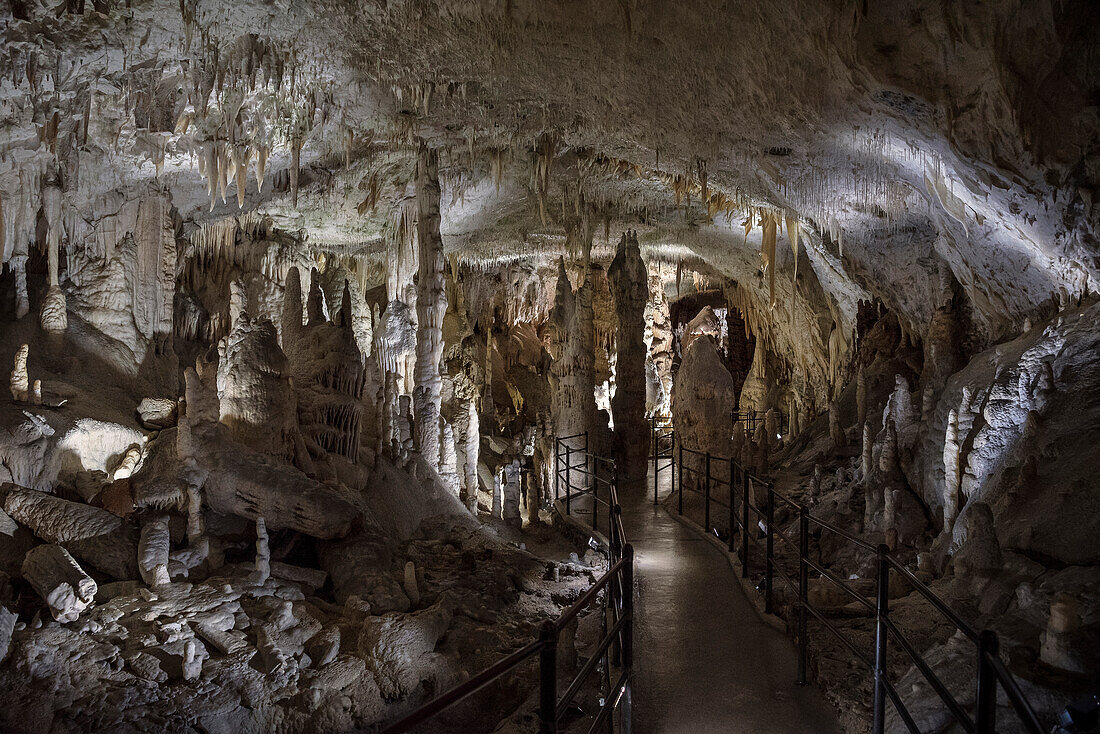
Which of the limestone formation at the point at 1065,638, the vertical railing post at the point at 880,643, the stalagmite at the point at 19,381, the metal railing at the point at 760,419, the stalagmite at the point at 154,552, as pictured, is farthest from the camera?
the metal railing at the point at 760,419

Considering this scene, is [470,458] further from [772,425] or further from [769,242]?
[772,425]

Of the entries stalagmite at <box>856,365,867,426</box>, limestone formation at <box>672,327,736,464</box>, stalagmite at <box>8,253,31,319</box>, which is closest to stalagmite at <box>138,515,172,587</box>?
limestone formation at <box>672,327,736,464</box>

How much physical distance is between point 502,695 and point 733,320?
20.5 meters

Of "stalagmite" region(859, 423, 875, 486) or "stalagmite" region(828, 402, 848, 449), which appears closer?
"stalagmite" region(859, 423, 875, 486)

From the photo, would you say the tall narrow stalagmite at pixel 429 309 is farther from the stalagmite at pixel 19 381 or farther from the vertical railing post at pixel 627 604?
the vertical railing post at pixel 627 604

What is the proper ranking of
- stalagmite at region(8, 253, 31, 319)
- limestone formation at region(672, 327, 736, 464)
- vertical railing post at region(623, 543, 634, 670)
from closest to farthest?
vertical railing post at region(623, 543, 634, 670) < limestone formation at region(672, 327, 736, 464) < stalagmite at region(8, 253, 31, 319)

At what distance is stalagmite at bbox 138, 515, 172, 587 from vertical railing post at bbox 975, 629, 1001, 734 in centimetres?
628

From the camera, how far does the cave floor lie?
3721 mm

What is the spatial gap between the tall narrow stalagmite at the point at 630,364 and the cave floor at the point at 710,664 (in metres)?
→ 8.66

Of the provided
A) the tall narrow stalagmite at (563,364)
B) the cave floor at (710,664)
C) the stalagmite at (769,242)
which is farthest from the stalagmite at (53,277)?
the stalagmite at (769,242)

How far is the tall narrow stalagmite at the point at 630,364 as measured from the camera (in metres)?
15.3

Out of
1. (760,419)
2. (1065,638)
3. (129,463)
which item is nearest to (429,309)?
(129,463)

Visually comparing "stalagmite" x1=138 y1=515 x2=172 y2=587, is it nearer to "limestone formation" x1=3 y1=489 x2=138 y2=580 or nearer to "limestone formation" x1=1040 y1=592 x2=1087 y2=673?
"limestone formation" x1=3 y1=489 x2=138 y2=580

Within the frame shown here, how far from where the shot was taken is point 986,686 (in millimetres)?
2012
